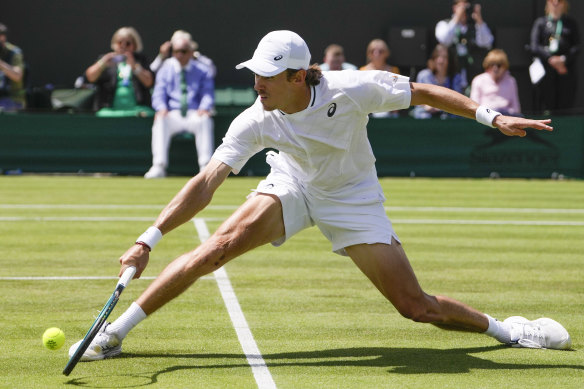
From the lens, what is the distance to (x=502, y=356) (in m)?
6.16

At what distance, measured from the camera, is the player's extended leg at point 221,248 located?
5.86 meters

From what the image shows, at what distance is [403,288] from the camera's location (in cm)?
599

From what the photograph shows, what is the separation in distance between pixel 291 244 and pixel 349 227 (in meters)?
4.41

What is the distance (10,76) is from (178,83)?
315 centimetres

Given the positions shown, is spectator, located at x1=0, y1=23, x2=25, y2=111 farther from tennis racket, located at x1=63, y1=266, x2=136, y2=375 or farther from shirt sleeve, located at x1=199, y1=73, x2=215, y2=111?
tennis racket, located at x1=63, y1=266, x2=136, y2=375

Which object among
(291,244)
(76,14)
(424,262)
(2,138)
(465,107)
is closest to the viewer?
(465,107)

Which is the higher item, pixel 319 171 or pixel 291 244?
pixel 319 171

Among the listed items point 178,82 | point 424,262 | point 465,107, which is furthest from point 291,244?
point 178,82

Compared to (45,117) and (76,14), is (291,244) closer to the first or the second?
(45,117)

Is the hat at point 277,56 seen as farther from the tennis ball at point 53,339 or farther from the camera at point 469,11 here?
the camera at point 469,11

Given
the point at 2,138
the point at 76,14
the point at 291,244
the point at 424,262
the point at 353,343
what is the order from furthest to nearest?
the point at 76,14 < the point at 2,138 < the point at 291,244 < the point at 424,262 < the point at 353,343

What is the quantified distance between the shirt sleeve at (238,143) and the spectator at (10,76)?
A: 42.5 ft

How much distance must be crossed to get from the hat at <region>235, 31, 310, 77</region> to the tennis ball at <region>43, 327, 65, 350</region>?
5.91ft

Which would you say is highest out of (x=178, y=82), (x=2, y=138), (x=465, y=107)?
(x=465, y=107)
